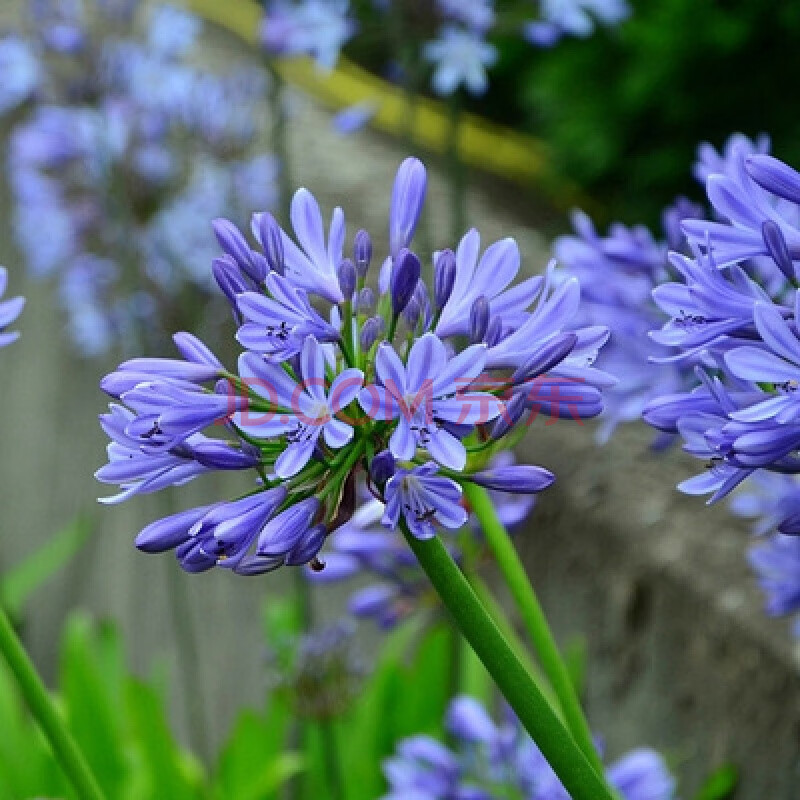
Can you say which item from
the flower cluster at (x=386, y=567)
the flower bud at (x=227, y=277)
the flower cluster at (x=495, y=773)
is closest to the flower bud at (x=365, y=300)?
the flower bud at (x=227, y=277)

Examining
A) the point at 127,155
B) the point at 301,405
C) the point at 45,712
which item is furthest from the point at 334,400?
the point at 127,155

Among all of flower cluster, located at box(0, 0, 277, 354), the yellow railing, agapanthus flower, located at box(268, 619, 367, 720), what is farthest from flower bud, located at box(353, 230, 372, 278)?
the yellow railing

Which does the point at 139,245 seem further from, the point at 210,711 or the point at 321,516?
the point at 321,516

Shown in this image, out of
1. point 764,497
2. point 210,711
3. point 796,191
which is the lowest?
point 210,711

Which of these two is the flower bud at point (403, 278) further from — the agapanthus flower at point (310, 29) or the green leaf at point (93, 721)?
the green leaf at point (93, 721)

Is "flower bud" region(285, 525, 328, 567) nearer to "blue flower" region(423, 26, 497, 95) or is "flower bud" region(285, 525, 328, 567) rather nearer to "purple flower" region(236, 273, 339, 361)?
"purple flower" region(236, 273, 339, 361)

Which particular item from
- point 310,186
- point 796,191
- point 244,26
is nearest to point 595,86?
point 310,186
